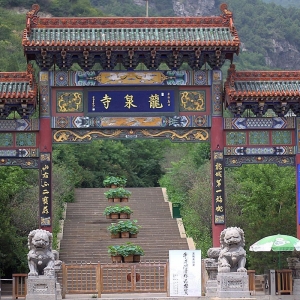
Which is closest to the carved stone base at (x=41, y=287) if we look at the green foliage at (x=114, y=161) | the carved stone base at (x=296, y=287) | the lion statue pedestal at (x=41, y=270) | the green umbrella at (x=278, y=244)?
the lion statue pedestal at (x=41, y=270)

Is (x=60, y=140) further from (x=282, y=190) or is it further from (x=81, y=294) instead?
(x=282, y=190)

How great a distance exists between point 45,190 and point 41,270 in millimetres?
2186

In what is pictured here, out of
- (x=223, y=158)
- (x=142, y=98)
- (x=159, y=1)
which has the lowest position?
(x=223, y=158)

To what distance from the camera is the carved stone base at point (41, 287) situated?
2098cm

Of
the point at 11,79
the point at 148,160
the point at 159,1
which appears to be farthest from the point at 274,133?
the point at 159,1

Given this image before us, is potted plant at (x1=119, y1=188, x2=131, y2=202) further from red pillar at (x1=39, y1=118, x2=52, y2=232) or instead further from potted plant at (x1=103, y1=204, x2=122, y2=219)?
red pillar at (x1=39, y1=118, x2=52, y2=232)

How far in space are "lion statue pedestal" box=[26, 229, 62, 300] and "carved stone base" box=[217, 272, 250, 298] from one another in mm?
3538

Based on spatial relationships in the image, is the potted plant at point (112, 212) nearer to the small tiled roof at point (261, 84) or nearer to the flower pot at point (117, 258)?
Result: the flower pot at point (117, 258)

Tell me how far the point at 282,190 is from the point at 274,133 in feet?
22.9

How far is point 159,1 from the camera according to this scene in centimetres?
8919

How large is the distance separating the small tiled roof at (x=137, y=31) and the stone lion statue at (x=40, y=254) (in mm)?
4622

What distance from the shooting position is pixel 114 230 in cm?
3347

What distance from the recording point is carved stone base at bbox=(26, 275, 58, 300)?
2098 cm

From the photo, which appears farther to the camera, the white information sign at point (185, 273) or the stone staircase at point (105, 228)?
the stone staircase at point (105, 228)
